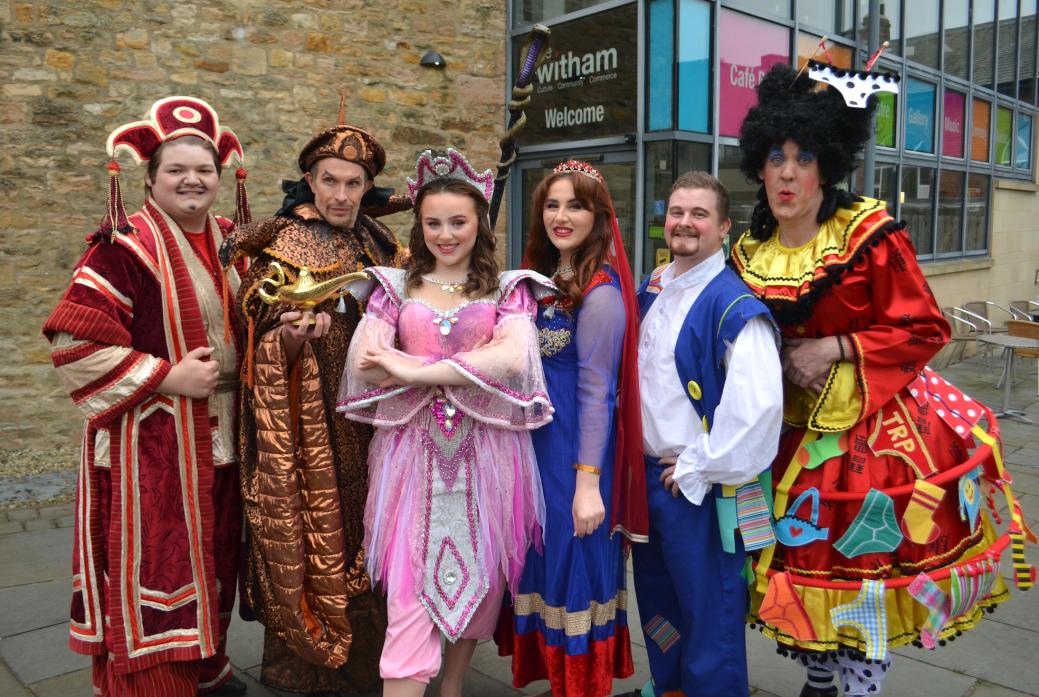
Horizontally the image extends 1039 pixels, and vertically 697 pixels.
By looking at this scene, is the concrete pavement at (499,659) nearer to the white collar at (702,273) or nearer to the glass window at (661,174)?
the white collar at (702,273)

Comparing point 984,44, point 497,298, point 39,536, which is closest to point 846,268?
point 497,298

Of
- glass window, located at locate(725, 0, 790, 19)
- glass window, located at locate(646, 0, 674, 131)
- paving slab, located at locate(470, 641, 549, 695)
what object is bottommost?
paving slab, located at locate(470, 641, 549, 695)

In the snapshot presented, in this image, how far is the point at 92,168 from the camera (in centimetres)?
580

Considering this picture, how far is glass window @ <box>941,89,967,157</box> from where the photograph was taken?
1130 centimetres

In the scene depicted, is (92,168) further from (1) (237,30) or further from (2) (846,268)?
(2) (846,268)

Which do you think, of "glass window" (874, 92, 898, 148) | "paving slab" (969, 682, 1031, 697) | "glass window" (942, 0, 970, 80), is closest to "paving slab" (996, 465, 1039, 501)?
"paving slab" (969, 682, 1031, 697)

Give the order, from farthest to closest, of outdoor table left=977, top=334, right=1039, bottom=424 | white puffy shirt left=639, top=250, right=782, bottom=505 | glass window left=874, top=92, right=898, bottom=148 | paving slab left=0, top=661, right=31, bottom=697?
glass window left=874, top=92, right=898, bottom=148
outdoor table left=977, top=334, right=1039, bottom=424
paving slab left=0, top=661, right=31, bottom=697
white puffy shirt left=639, top=250, right=782, bottom=505

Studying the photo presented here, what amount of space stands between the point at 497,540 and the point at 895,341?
129 centimetres

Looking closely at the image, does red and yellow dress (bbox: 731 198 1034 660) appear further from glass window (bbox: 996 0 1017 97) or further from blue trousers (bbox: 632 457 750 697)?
glass window (bbox: 996 0 1017 97)

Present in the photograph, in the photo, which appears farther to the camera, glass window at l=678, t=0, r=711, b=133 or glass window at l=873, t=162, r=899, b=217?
glass window at l=873, t=162, r=899, b=217

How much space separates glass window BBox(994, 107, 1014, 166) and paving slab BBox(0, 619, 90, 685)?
1370 cm

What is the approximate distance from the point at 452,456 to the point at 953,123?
38.2 feet

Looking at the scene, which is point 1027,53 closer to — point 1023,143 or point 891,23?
point 1023,143

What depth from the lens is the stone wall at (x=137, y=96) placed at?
5602 millimetres
